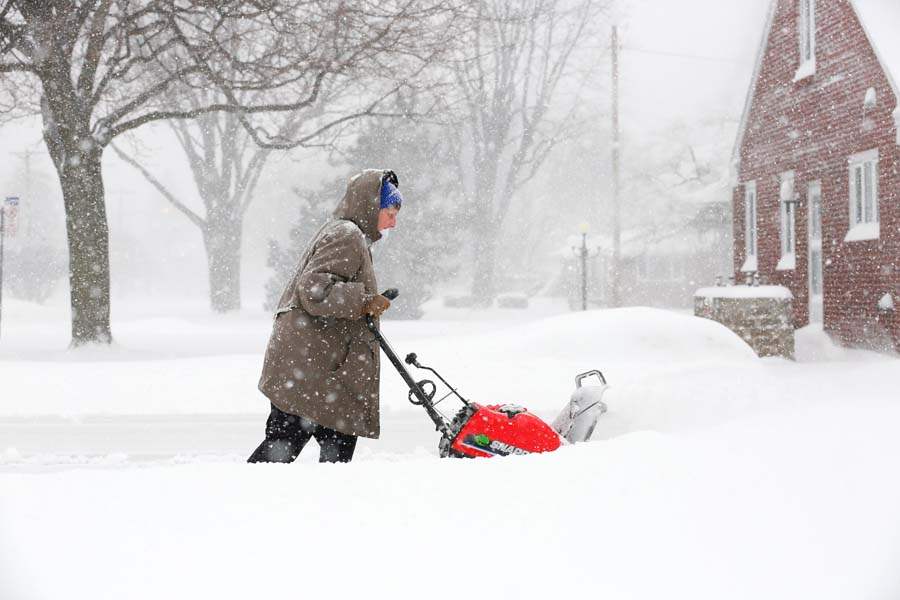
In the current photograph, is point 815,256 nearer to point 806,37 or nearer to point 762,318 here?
point 762,318

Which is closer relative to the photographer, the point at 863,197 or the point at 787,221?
the point at 863,197

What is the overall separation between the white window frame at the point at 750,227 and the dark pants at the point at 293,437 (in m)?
16.3

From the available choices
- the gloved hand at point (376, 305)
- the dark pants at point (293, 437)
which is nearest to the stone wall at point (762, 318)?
the dark pants at point (293, 437)

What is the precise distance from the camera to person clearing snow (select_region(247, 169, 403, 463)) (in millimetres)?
4625

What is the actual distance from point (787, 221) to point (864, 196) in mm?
2704

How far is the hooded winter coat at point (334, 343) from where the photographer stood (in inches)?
183

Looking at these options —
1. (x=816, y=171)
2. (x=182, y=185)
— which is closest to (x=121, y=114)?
(x=816, y=171)

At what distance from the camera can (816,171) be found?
1702 cm

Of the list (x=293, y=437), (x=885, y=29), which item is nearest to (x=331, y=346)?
(x=293, y=437)

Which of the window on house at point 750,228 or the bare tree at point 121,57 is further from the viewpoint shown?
the window on house at point 750,228

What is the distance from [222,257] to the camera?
33.2 metres

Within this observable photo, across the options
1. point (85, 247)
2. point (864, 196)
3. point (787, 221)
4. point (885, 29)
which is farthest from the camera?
point (787, 221)

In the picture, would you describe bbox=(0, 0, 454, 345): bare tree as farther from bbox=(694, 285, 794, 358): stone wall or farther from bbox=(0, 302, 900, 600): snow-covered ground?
bbox=(0, 302, 900, 600): snow-covered ground

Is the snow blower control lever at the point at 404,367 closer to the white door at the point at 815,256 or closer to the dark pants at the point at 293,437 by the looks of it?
the dark pants at the point at 293,437
